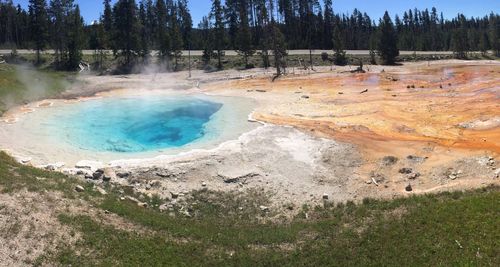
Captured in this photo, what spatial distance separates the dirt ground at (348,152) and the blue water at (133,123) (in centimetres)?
548

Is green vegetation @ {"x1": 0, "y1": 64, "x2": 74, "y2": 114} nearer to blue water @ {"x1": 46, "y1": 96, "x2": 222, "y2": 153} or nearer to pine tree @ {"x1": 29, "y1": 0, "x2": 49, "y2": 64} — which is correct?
blue water @ {"x1": 46, "y1": 96, "x2": 222, "y2": 153}

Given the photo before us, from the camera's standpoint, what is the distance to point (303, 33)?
113562 mm

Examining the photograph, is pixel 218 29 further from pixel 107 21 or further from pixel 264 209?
pixel 264 209

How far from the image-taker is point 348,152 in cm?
2905

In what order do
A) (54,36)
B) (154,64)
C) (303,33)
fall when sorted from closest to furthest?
1. (154,64)
2. (54,36)
3. (303,33)

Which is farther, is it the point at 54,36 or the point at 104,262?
the point at 54,36

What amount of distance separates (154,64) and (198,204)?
64.9 metres

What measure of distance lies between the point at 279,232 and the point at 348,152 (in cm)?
1090

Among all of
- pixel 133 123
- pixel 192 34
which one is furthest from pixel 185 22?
pixel 133 123

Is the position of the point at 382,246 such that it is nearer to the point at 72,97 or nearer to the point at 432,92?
the point at 432,92

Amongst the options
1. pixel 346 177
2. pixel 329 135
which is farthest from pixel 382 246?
pixel 329 135

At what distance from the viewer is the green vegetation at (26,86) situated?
47.0m

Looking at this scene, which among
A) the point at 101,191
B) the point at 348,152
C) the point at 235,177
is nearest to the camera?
the point at 101,191

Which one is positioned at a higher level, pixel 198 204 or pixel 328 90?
pixel 328 90
